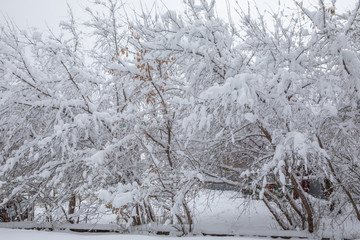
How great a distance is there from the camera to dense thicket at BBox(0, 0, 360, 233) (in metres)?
3.20

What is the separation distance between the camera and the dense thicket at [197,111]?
3.20 m

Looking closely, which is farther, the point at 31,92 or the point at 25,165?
the point at 25,165

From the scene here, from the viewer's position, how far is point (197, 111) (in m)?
3.18

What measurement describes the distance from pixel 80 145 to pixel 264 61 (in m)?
4.32

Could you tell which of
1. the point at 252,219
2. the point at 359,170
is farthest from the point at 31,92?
the point at 252,219

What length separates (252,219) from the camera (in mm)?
7613

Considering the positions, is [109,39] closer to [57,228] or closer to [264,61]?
[264,61]

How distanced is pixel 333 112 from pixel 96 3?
537 centimetres

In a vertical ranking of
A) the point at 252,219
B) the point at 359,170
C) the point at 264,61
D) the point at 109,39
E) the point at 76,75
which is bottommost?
the point at 252,219

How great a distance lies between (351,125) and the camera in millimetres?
3818

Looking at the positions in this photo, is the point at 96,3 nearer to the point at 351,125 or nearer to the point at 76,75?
the point at 76,75

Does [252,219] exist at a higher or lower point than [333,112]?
lower

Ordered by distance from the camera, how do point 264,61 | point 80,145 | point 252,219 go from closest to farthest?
1. point 264,61
2. point 80,145
3. point 252,219

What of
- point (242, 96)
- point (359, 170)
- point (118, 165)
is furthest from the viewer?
point (118, 165)
